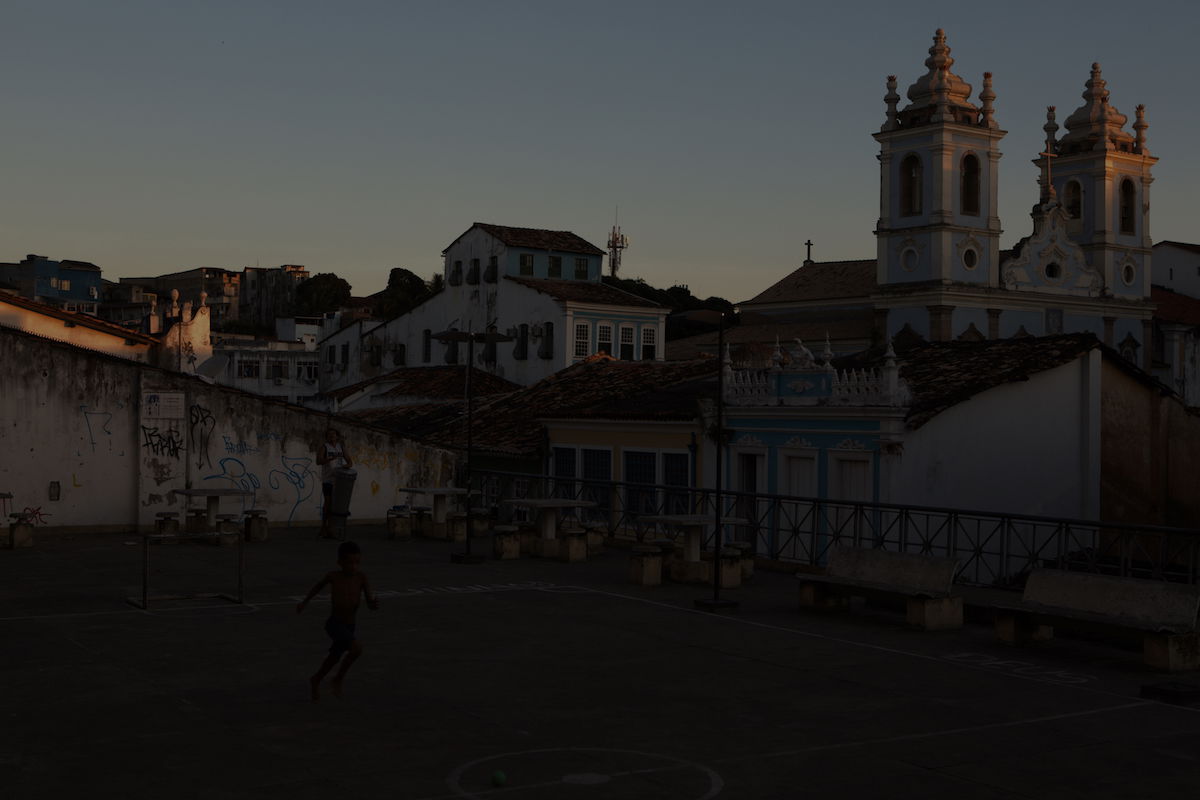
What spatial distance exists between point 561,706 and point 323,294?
367 ft

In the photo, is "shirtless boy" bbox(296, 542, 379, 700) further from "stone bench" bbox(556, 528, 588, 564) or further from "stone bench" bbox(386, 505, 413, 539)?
"stone bench" bbox(386, 505, 413, 539)

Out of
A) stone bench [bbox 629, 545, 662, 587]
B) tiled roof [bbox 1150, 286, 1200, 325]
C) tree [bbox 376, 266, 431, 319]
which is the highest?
tree [bbox 376, 266, 431, 319]

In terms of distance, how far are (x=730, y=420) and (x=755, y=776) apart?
19.4 metres

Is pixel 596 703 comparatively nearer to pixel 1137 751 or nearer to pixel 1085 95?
pixel 1137 751

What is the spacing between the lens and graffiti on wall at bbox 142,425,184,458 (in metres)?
26.2

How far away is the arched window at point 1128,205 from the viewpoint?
7619 centimetres

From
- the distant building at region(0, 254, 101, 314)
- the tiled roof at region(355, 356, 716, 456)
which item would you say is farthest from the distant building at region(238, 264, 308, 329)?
the tiled roof at region(355, 356, 716, 456)

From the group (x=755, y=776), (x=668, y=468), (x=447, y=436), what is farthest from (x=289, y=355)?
(x=755, y=776)

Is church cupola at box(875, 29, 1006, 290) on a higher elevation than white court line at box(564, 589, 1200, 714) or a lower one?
higher

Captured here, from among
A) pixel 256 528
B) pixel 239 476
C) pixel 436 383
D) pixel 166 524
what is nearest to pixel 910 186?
pixel 436 383

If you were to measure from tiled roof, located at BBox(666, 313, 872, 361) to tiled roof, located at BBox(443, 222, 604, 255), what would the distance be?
8096mm

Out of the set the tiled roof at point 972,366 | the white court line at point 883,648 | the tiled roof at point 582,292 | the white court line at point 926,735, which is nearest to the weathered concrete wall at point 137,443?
the white court line at point 883,648

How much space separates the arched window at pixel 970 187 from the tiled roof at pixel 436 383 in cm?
2512

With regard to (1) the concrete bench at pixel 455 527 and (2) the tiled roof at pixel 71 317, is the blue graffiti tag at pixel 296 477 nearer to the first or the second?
(1) the concrete bench at pixel 455 527
